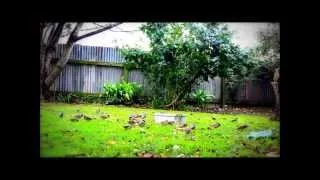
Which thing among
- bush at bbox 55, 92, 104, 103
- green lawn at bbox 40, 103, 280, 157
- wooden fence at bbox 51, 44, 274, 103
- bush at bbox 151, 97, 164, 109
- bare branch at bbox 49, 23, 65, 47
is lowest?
green lawn at bbox 40, 103, 280, 157

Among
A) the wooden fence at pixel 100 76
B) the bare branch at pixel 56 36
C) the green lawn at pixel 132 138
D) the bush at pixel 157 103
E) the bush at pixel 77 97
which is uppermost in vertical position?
the bare branch at pixel 56 36

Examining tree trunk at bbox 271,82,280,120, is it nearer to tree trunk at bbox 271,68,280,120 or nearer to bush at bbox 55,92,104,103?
tree trunk at bbox 271,68,280,120

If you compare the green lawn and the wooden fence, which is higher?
the wooden fence

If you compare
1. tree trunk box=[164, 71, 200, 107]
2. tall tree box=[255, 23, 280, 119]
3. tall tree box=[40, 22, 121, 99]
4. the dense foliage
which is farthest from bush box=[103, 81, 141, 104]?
tall tree box=[255, 23, 280, 119]

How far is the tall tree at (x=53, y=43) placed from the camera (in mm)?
4352

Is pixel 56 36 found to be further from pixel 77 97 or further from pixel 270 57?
pixel 270 57

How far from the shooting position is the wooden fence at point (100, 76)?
438cm

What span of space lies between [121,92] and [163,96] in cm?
42

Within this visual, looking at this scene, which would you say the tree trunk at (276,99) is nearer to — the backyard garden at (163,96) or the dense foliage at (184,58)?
the backyard garden at (163,96)

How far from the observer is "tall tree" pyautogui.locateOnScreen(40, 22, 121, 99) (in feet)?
14.3

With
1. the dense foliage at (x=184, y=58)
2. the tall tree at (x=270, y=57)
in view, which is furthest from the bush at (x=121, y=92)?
the tall tree at (x=270, y=57)

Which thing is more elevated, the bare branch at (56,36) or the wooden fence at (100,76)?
the bare branch at (56,36)

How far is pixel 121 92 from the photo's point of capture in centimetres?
436

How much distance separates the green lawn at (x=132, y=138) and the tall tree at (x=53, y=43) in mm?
256
